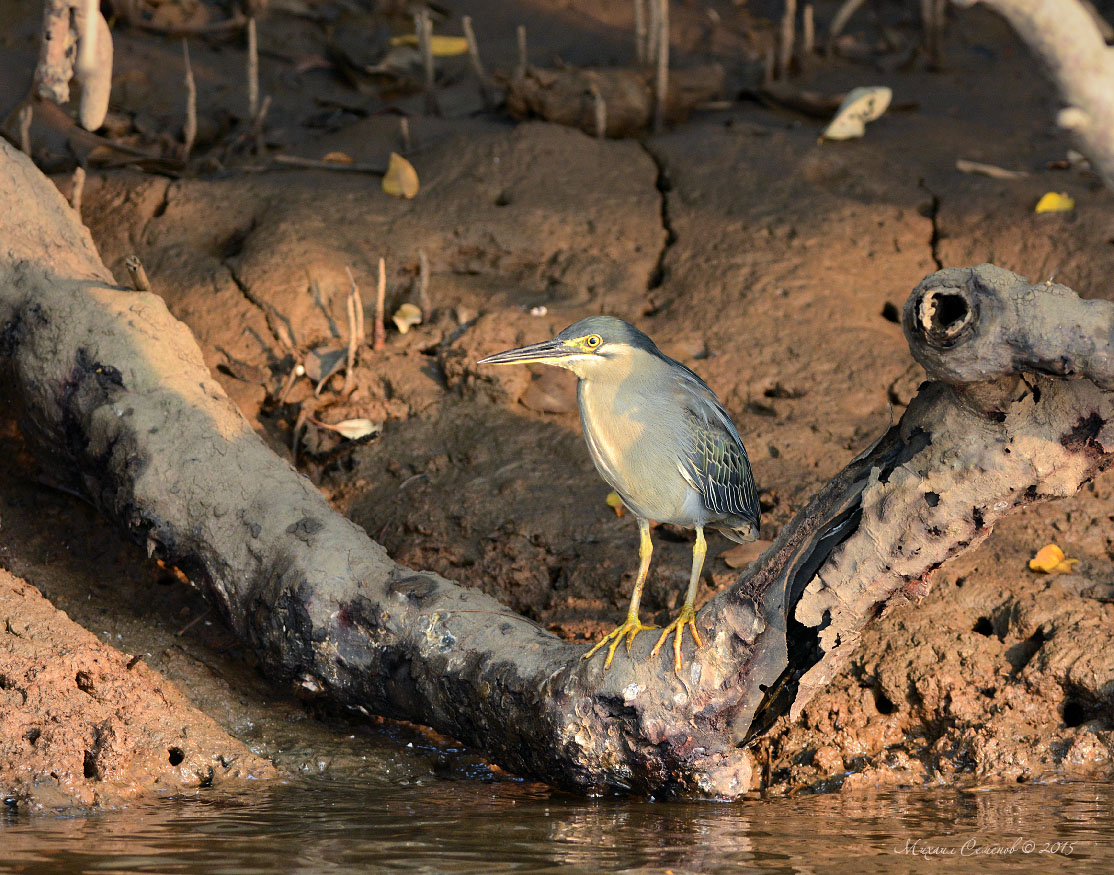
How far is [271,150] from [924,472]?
4796 millimetres

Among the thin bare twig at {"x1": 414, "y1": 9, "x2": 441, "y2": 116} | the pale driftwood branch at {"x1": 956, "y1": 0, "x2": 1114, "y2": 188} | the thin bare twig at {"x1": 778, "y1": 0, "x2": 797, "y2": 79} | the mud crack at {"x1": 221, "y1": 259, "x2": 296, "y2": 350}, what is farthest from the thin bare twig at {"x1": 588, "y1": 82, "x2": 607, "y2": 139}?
the pale driftwood branch at {"x1": 956, "y1": 0, "x2": 1114, "y2": 188}

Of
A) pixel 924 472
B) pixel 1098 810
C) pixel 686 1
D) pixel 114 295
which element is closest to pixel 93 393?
pixel 114 295

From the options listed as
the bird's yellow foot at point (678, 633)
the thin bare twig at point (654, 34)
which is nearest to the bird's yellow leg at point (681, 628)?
the bird's yellow foot at point (678, 633)

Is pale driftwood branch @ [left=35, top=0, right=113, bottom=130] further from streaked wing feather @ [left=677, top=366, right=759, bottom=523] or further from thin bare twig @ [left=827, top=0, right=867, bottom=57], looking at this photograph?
thin bare twig @ [left=827, top=0, right=867, bottom=57]

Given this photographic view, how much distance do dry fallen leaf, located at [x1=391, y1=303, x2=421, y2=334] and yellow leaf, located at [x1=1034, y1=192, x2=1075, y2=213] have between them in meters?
3.08

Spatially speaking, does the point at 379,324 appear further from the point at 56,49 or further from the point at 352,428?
the point at 56,49

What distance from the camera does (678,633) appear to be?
351 cm

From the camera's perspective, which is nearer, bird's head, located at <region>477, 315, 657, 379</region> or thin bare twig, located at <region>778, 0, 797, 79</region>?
bird's head, located at <region>477, 315, 657, 379</region>

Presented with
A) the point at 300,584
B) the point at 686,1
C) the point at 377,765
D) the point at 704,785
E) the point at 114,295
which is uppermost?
the point at 686,1

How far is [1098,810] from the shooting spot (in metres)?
3.41

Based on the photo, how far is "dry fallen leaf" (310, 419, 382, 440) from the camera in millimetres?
5156

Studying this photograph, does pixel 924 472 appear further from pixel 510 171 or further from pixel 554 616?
pixel 510 171

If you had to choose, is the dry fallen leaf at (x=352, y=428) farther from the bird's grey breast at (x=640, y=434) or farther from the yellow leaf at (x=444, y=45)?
the yellow leaf at (x=444, y=45)

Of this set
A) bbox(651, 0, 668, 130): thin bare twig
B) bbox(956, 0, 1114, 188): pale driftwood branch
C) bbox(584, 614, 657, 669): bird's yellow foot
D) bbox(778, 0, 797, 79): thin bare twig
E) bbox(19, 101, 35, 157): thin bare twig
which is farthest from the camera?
bbox(778, 0, 797, 79): thin bare twig
